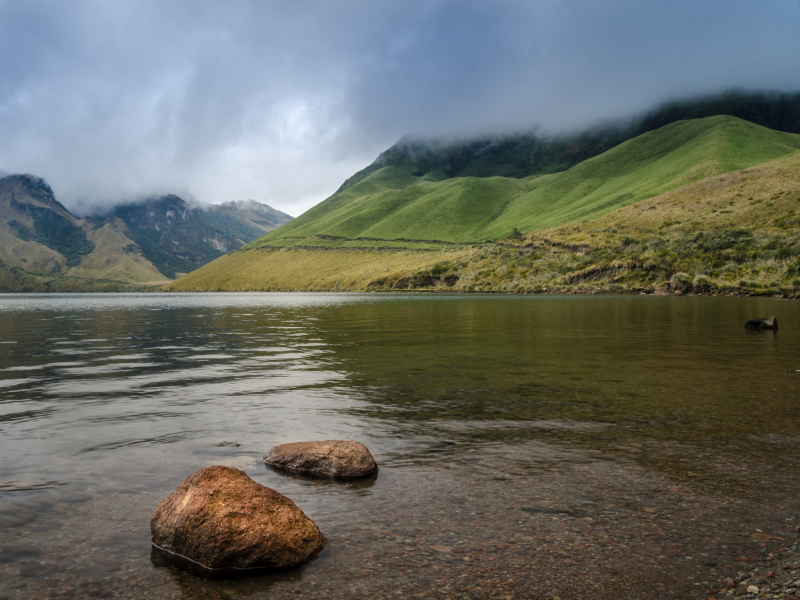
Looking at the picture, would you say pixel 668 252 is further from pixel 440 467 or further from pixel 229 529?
pixel 229 529

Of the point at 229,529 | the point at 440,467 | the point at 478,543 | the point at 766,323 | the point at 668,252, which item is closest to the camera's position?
the point at 229,529

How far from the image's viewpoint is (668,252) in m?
116

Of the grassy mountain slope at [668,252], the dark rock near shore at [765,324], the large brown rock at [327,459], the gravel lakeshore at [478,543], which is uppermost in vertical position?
the grassy mountain slope at [668,252]

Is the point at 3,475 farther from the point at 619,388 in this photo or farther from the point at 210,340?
the point at 210,340

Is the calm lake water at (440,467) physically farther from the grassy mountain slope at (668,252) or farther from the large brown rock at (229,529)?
the grassy mountain slope at (668,252)

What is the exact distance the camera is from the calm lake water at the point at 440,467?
6.88 metres

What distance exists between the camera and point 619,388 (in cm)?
1905

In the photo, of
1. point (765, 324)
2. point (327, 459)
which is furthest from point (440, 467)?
point (765, 324)

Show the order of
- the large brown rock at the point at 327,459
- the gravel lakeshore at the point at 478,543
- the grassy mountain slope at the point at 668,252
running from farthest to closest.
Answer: the grassy mountain slope at the point at 668,252 → the large brown rock at the point at 327,459 → the gravel lakeshore at the point at 478,543

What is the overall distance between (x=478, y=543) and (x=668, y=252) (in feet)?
407

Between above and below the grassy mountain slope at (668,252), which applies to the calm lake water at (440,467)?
below

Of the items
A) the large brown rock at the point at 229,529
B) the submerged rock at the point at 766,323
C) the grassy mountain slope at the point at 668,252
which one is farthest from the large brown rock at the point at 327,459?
the grassy mountain slope at the point at 668,252

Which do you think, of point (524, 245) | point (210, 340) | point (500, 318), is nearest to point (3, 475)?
point (210, 340)

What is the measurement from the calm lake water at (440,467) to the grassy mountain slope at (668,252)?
82384mm
